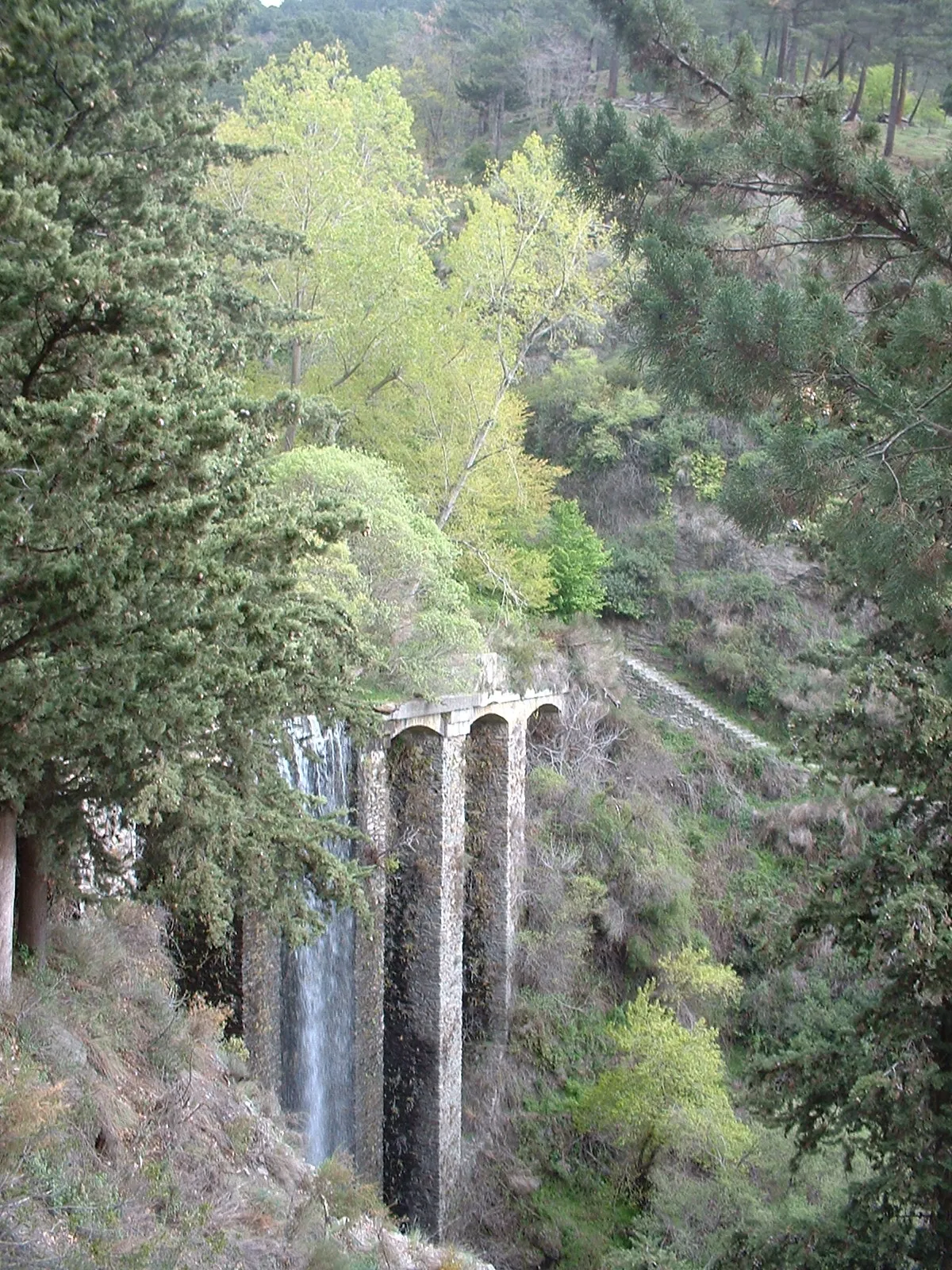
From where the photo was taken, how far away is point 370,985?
12977 millimetres

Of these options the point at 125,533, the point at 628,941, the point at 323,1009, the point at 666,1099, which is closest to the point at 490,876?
the point at 628,941

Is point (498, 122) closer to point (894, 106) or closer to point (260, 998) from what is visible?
point (894, 106)

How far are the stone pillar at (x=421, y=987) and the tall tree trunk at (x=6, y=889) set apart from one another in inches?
293

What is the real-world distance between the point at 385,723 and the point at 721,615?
12.1 metres

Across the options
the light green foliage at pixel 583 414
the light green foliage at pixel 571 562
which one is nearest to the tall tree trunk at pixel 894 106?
the light green foliage at pixel 571 562

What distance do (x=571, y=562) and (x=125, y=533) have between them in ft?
53.3

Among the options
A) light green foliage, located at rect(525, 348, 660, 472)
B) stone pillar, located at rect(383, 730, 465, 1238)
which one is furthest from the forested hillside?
light green foliage, located at rect(525, 348, 660, 472)

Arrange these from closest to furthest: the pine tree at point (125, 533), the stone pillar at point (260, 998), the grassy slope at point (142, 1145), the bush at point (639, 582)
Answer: the pine tree at point (125, 533)
the grassy slope at point (142, 1145)
the stone pillar at point (260, 998)
the bush at point (639, 582)

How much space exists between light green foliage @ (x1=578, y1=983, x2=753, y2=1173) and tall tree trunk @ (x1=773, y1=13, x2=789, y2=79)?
10956 mm

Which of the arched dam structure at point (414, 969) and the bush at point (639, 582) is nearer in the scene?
the arched dam structure at point (414, 969)

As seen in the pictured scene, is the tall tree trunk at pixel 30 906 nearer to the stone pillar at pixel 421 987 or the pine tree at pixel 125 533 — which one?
the pine tree at pixel 125 533

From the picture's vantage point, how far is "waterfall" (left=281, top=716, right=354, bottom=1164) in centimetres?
1208

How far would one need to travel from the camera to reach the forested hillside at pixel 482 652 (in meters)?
5.26

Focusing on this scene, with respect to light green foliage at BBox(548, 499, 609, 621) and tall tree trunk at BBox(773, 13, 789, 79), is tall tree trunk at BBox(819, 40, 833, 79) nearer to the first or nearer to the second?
tall tree trunk at BBox(773, 13, 789, 79)
